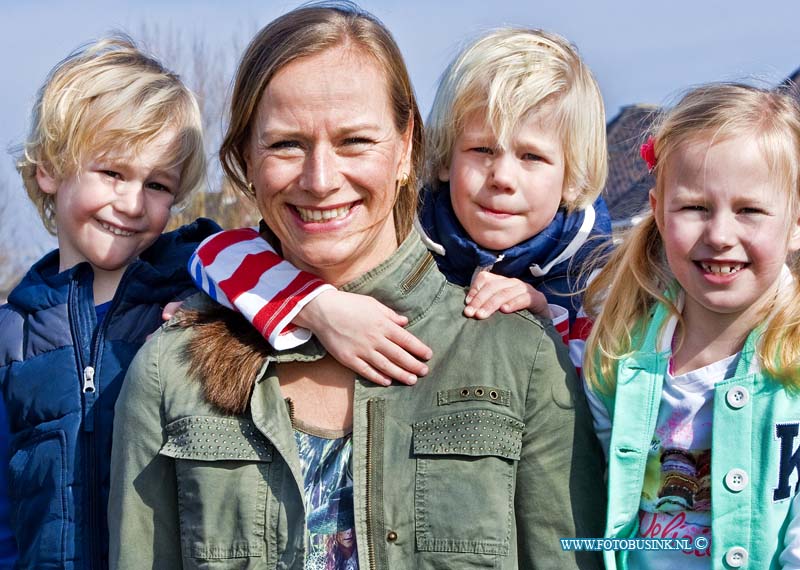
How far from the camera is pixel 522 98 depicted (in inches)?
141

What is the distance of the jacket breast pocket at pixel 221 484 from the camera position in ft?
9.09

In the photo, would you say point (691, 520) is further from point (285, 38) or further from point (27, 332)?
point (27, 332)

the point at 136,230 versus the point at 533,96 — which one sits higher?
the point at 533,96

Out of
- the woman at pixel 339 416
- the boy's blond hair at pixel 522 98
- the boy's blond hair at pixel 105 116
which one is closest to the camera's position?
the woman at pixel 339 416

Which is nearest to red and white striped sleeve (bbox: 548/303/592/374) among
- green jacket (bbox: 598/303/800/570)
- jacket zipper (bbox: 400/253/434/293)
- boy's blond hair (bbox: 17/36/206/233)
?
green jacket (bbox: 598/303/800/570)

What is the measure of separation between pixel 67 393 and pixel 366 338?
3.34 feet

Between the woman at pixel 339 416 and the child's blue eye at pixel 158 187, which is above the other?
the child's blue eye at pixel 158 187

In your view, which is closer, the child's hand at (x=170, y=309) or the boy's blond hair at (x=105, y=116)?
the child's hand at (x=170, y=309)

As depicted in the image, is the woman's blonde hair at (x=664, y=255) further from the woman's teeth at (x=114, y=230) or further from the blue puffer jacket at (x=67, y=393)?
the woman's teeth at (x=114, y=230)

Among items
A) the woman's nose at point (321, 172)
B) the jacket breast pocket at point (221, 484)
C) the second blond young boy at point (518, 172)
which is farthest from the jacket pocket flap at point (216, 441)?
the second blond young boy at point (518, 172)

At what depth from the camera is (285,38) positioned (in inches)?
111

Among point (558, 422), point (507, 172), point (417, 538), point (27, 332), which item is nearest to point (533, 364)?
point (558, 422)

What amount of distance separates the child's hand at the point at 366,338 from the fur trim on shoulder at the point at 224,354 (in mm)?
153

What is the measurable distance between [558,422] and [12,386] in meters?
1.68
